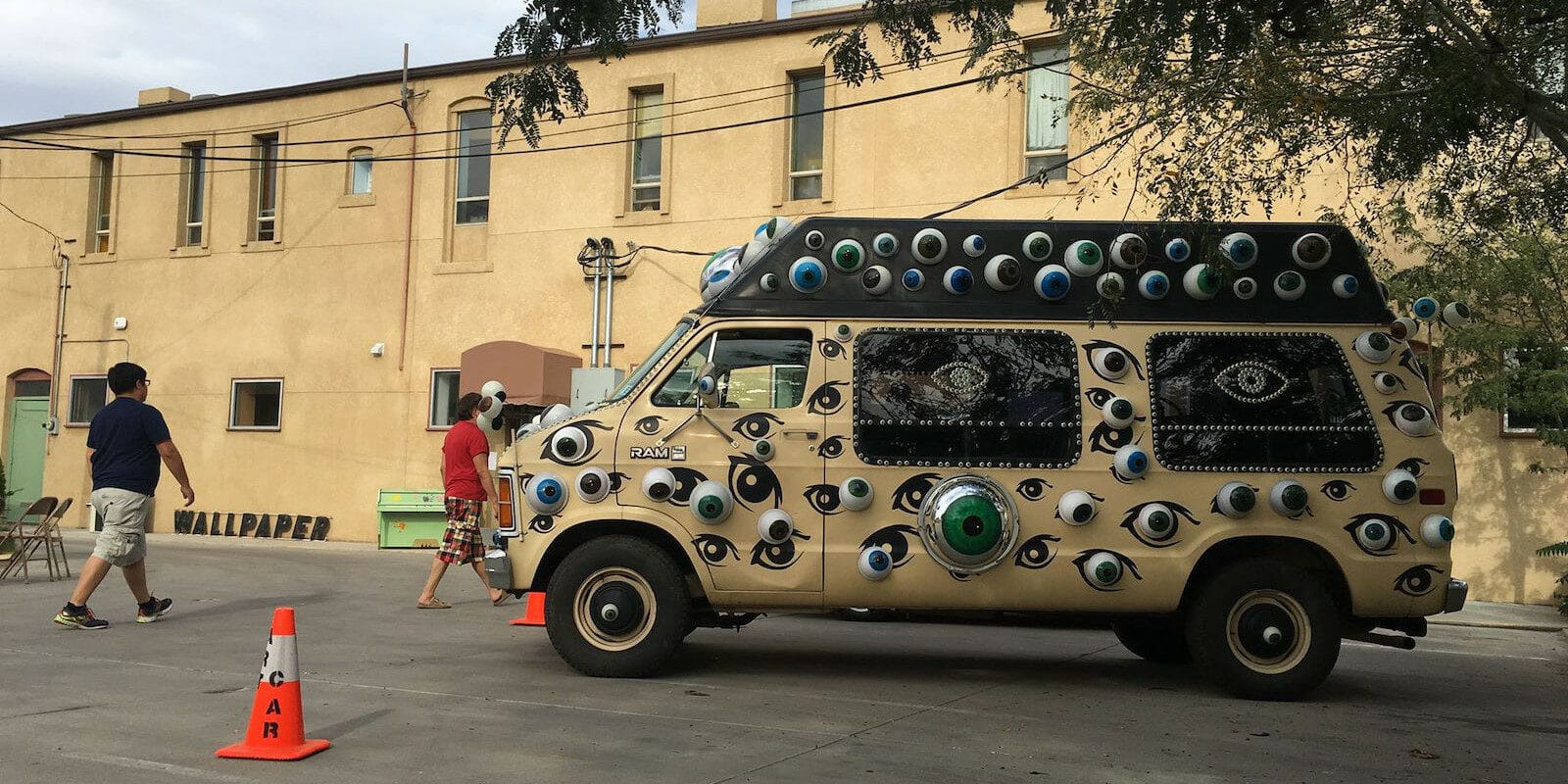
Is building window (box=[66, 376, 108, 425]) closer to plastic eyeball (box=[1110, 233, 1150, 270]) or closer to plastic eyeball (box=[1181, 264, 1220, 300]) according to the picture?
plastic eyeball (box=[1110, 233, 1150, 270])

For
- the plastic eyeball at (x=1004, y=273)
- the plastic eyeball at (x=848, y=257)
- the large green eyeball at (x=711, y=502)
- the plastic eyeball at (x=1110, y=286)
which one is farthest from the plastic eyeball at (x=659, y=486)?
the plastic eyeball at (x=1110, y=286)

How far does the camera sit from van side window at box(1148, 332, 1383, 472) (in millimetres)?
8133

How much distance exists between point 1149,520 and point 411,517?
15.0 meters

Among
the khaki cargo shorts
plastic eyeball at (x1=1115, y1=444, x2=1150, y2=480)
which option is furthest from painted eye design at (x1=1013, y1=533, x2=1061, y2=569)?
the khaki cargo shorts

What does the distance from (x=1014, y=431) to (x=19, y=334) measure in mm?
23696

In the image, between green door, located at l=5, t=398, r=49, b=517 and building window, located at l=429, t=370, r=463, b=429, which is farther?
green door, located at l=5, t=398, r=49, b=517

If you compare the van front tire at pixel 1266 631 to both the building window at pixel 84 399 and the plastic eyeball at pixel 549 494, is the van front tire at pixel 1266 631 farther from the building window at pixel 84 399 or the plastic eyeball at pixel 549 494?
the building window at pixel 84 399

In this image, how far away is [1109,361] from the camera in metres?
8.23

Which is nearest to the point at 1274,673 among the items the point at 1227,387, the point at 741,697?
the point at 1227,387

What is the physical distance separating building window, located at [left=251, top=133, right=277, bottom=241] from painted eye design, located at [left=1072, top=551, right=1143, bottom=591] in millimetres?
19255

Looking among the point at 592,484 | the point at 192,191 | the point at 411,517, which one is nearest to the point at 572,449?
the point at 592,484

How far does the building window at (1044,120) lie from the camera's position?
58.2 ft

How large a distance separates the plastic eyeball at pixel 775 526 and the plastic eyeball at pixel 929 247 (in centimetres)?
176

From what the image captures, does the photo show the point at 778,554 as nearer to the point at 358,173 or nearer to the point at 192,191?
the point at 358,173
